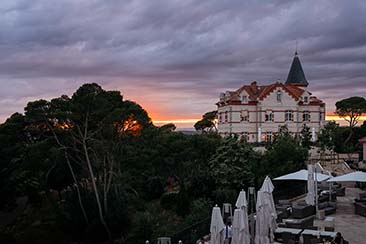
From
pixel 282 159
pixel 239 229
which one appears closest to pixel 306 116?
pixel 282 159

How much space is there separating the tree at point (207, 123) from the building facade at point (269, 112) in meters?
22.1

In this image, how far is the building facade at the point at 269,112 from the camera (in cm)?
5475

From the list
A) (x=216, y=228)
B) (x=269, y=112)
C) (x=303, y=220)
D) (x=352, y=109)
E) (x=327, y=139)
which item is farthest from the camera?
(x=352, y=109)

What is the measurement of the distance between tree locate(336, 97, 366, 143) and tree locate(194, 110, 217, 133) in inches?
936

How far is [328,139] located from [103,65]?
90.3 ft

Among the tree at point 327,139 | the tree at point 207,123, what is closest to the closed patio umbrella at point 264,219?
the tree at point 327,139

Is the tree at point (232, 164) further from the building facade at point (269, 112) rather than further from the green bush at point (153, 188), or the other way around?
the building facade at point (269, 112)

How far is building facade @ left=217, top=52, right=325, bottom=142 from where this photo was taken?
180ft

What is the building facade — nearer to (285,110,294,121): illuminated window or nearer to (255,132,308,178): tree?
(285,110,294,121): illuminated window

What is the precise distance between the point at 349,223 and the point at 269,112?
3773 centimetres

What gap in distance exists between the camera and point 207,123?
78750mm

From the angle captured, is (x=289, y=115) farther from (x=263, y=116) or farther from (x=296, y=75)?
(x=296, y=75)

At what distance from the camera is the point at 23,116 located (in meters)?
26.4

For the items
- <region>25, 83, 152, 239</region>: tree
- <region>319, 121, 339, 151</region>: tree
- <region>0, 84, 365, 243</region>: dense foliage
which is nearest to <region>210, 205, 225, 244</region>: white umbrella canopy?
<region>0, 84, 365, 243</region>: dense foliage
